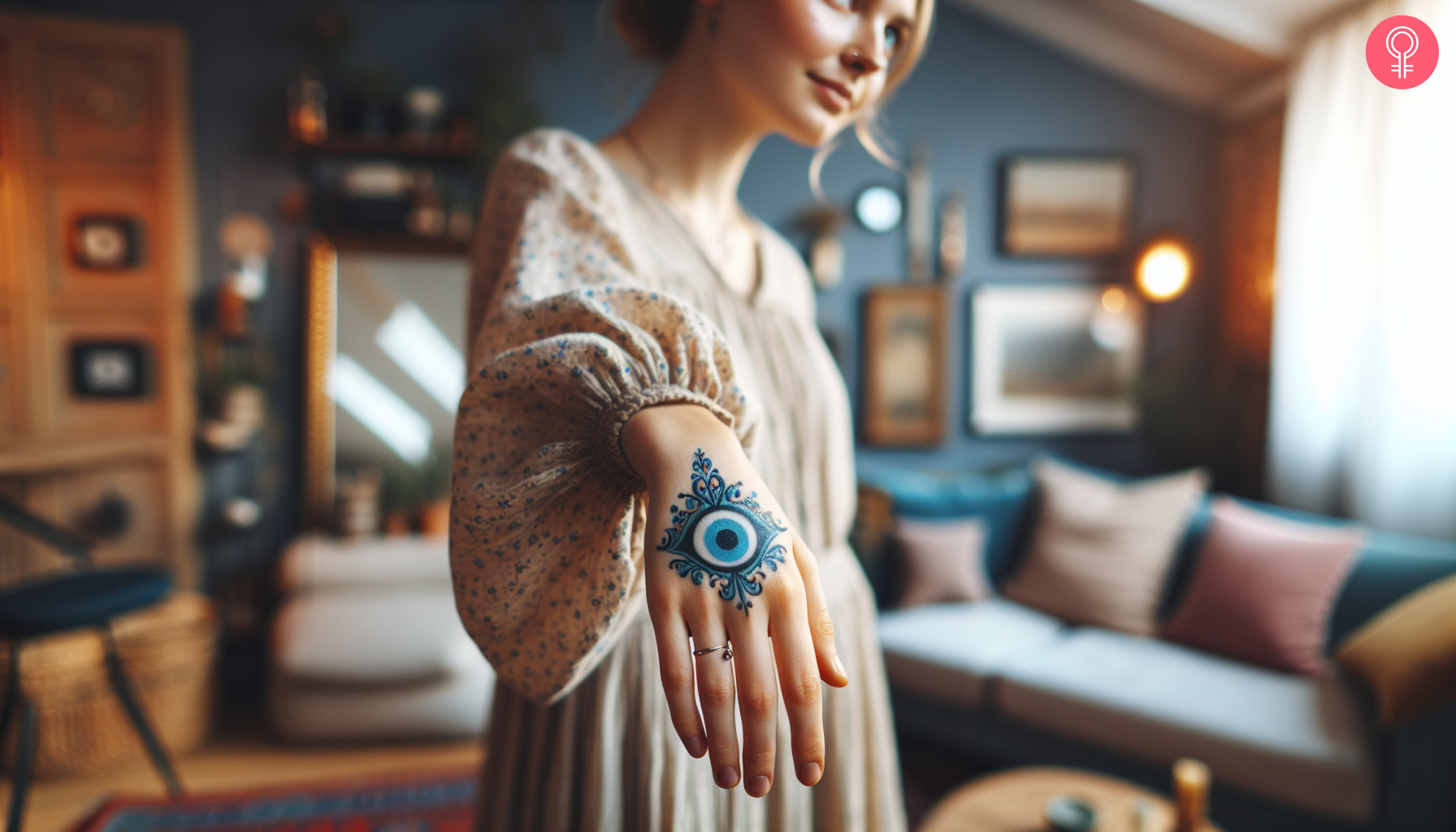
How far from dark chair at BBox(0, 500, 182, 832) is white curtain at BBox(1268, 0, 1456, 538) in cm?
329

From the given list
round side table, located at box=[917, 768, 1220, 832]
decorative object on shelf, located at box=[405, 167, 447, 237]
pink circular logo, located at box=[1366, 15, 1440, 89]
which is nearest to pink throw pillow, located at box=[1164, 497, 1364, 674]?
round side table, located at box=[917, 768, 1220, 832]

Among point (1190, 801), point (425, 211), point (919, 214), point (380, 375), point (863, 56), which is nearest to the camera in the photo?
point (863, 56)

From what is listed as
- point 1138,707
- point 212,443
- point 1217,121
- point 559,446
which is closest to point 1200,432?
point 1217,121

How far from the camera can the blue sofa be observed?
6.00 feet

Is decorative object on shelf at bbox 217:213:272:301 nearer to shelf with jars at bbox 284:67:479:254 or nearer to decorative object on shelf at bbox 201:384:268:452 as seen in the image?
shelf with jars at bbox 284:67:479:254

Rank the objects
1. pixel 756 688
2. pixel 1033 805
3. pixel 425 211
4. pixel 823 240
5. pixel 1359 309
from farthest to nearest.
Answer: pixel 823 240, pixel 425 211, pixel 1359 309, pixel 1033 805, pixel 756 688

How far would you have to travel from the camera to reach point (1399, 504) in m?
2.47

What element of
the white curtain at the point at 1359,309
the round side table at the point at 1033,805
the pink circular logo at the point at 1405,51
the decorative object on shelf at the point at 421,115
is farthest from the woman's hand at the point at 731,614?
the decorative object on shelf at the point at 421,115

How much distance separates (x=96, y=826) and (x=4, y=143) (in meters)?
2.38

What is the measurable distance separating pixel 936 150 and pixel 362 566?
10.1 feet

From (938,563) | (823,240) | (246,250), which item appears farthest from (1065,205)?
(246,250)

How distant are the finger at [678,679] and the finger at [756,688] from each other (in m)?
0.02

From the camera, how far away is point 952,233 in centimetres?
346

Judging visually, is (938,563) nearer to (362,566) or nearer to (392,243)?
(362,566)
